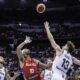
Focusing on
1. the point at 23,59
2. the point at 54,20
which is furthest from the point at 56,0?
the point at 23,59

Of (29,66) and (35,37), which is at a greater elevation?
(35,37)

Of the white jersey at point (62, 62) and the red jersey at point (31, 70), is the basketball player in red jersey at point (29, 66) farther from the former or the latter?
the white jersey at point (62, 62)

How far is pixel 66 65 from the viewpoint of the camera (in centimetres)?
731

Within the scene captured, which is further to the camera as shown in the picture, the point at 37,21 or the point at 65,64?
the point at 37,21

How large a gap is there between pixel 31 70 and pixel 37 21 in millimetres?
24568

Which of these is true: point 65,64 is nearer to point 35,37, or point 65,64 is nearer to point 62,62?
point 62,62

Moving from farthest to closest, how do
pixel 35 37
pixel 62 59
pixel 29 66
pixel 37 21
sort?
1. pixel 37 21
2. pixel 35 37
3. pixel 29 66
4. pixel 62 59

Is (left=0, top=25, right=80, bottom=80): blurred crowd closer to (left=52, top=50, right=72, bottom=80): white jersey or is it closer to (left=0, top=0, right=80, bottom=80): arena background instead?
(left=0, top=0, right=80, bottom=80): arena background

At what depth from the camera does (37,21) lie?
32844 millimetres

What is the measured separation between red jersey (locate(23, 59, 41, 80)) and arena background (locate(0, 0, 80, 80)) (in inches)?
837

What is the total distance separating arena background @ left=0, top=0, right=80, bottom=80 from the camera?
30.2 m

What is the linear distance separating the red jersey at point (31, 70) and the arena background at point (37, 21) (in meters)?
21.3

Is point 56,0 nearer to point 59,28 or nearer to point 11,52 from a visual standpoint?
point 59,28

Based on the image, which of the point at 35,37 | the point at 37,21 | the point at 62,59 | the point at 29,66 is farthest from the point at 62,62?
the point at 37,21
